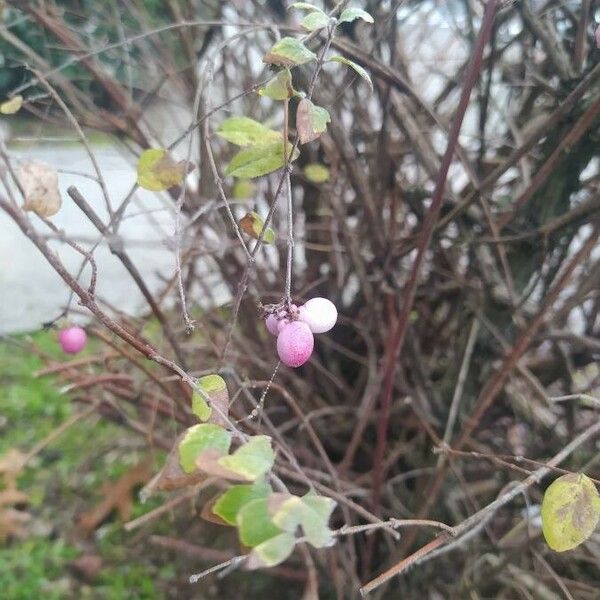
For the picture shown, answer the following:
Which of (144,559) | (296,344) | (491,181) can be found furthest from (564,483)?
(144,559)

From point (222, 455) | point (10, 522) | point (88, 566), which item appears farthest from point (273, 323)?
point (10, 522)

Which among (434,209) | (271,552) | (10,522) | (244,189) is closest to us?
(271,552)

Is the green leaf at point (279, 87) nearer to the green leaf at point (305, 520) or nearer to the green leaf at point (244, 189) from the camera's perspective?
the green leaf at point (305, 520)

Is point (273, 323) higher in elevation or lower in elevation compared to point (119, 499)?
higher

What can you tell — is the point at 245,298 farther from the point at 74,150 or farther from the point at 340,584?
the point at 74,150

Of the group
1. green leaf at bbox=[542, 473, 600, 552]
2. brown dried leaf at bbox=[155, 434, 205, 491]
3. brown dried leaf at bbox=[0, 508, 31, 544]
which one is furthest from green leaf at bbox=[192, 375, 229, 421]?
brown dried leaf at bbox=[0, 508, 31, 544]

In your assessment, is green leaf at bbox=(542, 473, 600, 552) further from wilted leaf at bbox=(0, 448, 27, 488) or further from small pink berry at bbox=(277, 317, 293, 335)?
wilted leaf at bbox=(0, 448, 27, 488)

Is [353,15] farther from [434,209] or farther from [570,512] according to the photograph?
[570,512]
